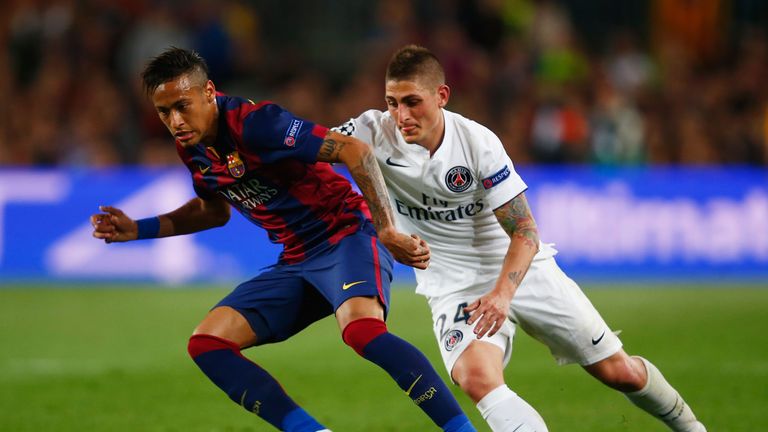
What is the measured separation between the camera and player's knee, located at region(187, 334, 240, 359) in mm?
5527

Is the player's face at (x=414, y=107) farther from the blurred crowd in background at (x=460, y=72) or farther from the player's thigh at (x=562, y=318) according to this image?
the blurred crowd in background at (x=460, y=72)

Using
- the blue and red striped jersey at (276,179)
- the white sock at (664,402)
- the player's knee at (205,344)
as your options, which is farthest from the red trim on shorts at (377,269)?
the white sock at (664,402)

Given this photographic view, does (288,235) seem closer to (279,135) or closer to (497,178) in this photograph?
(279,135)

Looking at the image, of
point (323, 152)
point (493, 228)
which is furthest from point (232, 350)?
point (493, 228)

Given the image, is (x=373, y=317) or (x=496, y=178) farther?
(x=496, y=178)

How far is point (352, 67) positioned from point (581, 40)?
3624 mm

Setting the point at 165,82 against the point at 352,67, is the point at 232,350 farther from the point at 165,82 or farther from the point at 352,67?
the point at 352,67

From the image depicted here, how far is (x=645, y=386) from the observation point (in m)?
6.00

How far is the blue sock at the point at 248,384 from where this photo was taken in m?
5.33

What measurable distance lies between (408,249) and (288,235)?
98cm

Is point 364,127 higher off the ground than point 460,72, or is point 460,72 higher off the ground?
point 460,72

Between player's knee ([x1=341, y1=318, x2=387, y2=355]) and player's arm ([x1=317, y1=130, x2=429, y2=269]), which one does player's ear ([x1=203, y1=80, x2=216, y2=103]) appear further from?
player's knee ([x1=341, y1=318, x2=387, y2=355])

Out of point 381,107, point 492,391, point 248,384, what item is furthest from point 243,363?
point 381,107

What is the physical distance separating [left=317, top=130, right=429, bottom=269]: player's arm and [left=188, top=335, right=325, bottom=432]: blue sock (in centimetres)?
84
